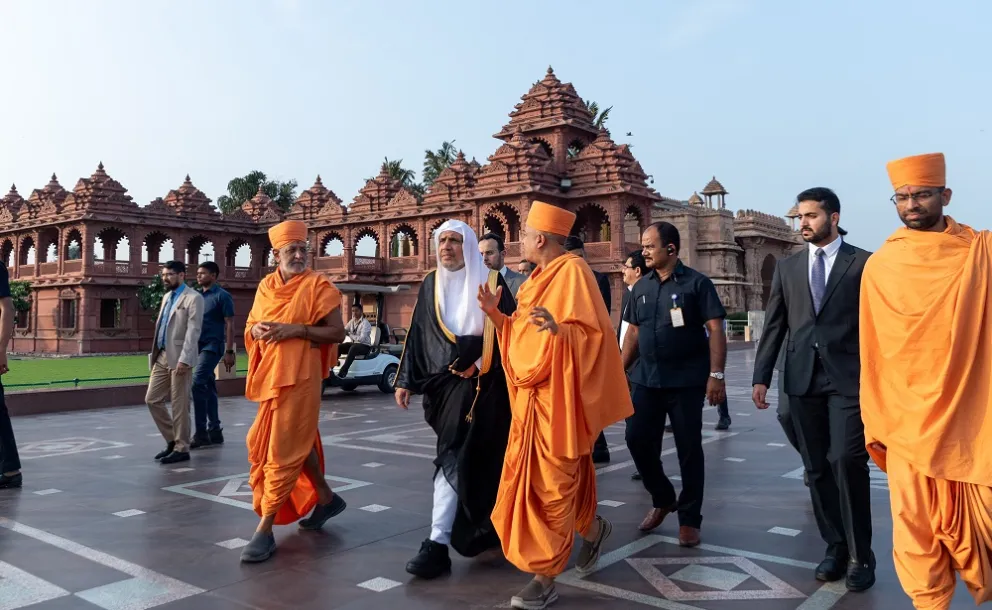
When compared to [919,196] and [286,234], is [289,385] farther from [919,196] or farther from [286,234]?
[919,196]

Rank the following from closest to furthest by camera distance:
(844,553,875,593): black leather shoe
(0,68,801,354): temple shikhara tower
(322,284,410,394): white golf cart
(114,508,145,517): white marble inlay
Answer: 1. (844,553,875,593): black leather shoe
2. (114,508,145,517): white marble inlay
3. (322,284,410,394): white golf cart
4. (0,68,801,354): temple shikhara tower

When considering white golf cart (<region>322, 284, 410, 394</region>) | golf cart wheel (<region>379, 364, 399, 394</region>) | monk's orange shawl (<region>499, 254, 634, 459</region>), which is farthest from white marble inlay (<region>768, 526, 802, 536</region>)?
golf cart wheel (<region>379, 364, 399, 394</region>)

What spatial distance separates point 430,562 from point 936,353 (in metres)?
2.43

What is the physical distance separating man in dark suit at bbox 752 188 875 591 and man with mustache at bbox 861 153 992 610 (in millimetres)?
594

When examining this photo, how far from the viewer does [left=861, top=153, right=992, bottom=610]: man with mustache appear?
9.09 feet

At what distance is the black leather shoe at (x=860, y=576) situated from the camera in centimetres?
356

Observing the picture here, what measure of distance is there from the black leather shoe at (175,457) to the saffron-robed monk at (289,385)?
118 inches

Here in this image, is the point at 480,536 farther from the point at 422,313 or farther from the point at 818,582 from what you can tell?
the point at 818,582

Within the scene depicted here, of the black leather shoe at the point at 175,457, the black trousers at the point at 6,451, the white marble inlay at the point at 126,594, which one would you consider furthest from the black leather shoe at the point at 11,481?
the white marble inlay at the point at 126,594

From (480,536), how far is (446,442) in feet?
1.71

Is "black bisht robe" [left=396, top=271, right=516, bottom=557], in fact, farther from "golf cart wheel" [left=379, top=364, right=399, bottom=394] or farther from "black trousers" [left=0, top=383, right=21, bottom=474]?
"golf cart wheel" [left=379, top=364, right=399, bottom=394]

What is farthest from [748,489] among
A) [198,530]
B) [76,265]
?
[76,265]

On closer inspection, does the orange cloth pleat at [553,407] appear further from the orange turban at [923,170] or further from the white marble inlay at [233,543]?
the white marble inlay at [233,543]

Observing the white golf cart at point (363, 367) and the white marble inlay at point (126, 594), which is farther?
the white golf cart at point (363, 367)
